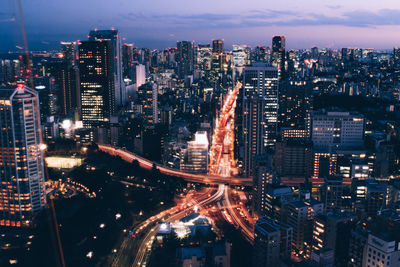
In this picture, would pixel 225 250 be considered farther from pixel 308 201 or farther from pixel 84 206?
pixel 84 206

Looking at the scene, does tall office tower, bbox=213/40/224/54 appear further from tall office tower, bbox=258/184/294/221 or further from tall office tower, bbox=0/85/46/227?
tall office tower, bbox=0/85/46/227

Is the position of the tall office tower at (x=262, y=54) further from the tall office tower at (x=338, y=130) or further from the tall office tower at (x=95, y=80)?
the tall office tower at (x=338, y=130)

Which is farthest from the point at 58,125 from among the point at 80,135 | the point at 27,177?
the point at 27,177

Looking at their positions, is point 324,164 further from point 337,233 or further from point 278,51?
point 278,51

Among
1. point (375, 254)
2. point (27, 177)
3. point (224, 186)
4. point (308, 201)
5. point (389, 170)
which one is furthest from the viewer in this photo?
point (389, 170)

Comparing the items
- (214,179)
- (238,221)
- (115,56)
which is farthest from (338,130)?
(115,56)
